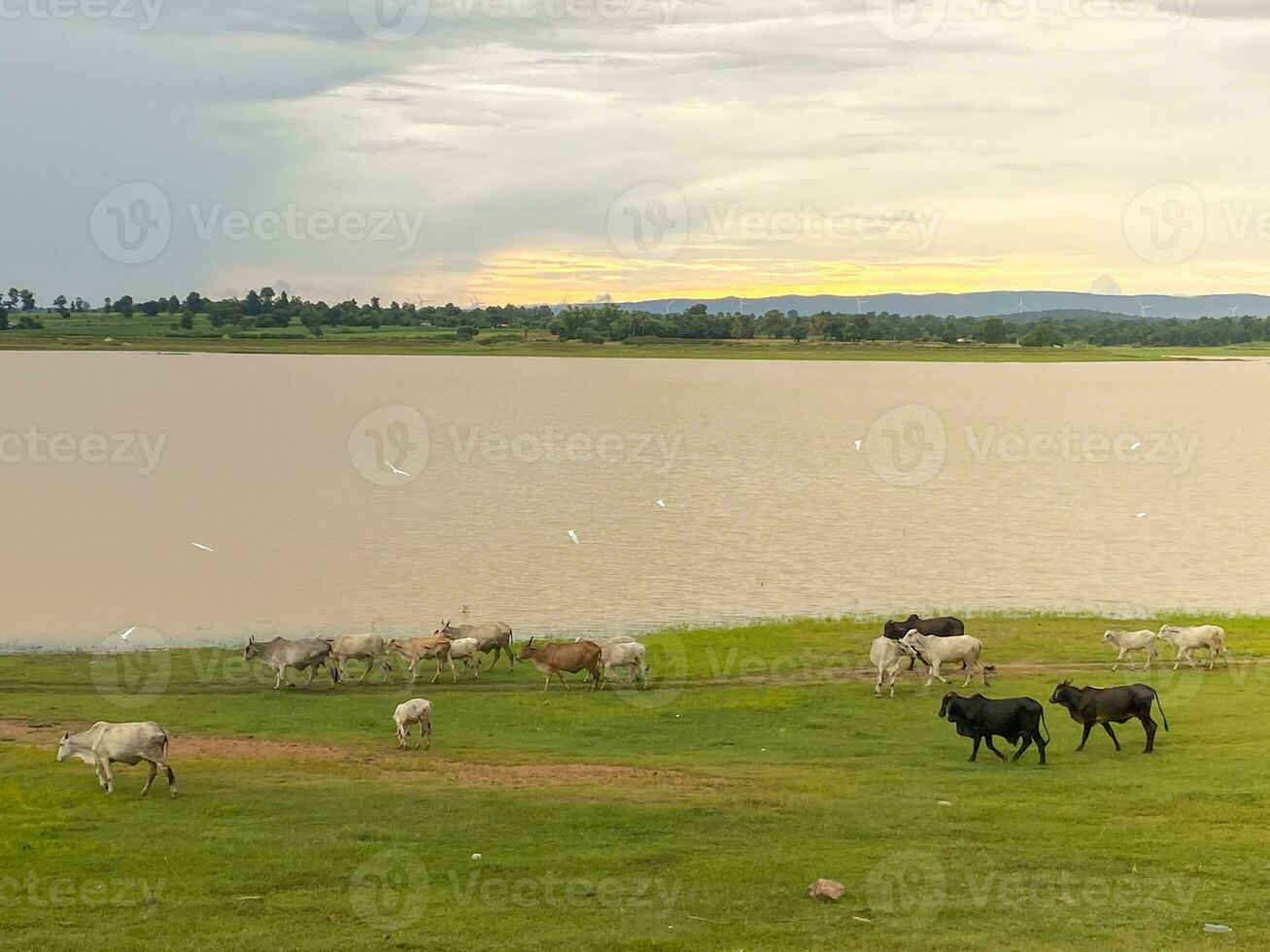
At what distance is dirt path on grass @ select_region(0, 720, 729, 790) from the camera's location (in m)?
18.1

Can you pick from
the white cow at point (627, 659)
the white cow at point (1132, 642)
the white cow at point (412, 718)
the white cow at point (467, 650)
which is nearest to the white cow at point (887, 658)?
the white cow at point (627, 659)

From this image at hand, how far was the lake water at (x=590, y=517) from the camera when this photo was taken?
3969cm

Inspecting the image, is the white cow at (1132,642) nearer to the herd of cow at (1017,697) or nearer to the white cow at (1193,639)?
the herd of cow at (1017,697)

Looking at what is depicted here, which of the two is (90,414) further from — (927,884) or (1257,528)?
(927,884)

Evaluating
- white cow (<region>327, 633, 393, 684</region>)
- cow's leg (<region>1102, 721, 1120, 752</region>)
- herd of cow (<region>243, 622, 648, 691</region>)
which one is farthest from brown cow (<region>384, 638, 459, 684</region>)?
cow's leg (<region>1102, 721, 1120, 752</region>)

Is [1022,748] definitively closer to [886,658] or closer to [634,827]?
[886,658]

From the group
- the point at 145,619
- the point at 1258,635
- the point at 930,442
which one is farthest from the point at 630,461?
the point at 1258,635

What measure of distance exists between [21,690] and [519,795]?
1345 centimetres

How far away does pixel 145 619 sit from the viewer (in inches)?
1451

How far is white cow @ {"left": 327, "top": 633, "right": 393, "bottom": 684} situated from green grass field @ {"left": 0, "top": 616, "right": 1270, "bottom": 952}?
3.80 feet

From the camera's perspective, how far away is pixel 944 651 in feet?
81.9

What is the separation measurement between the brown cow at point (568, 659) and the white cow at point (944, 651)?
5.90 meters

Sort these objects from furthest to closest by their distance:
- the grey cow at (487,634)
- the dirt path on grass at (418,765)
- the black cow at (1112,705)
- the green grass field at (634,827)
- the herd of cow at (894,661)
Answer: the grey cow at (487,634) < the black cow at (1112,705) < the herd of cow at (894,661) < the dirt path on grass at (418,765) < the green grass field at (634,827)

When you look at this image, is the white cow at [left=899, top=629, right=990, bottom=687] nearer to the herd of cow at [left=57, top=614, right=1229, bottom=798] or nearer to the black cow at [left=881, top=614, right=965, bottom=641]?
the herd of cow at [left=57, top=614, right=1229, bottom=798]
